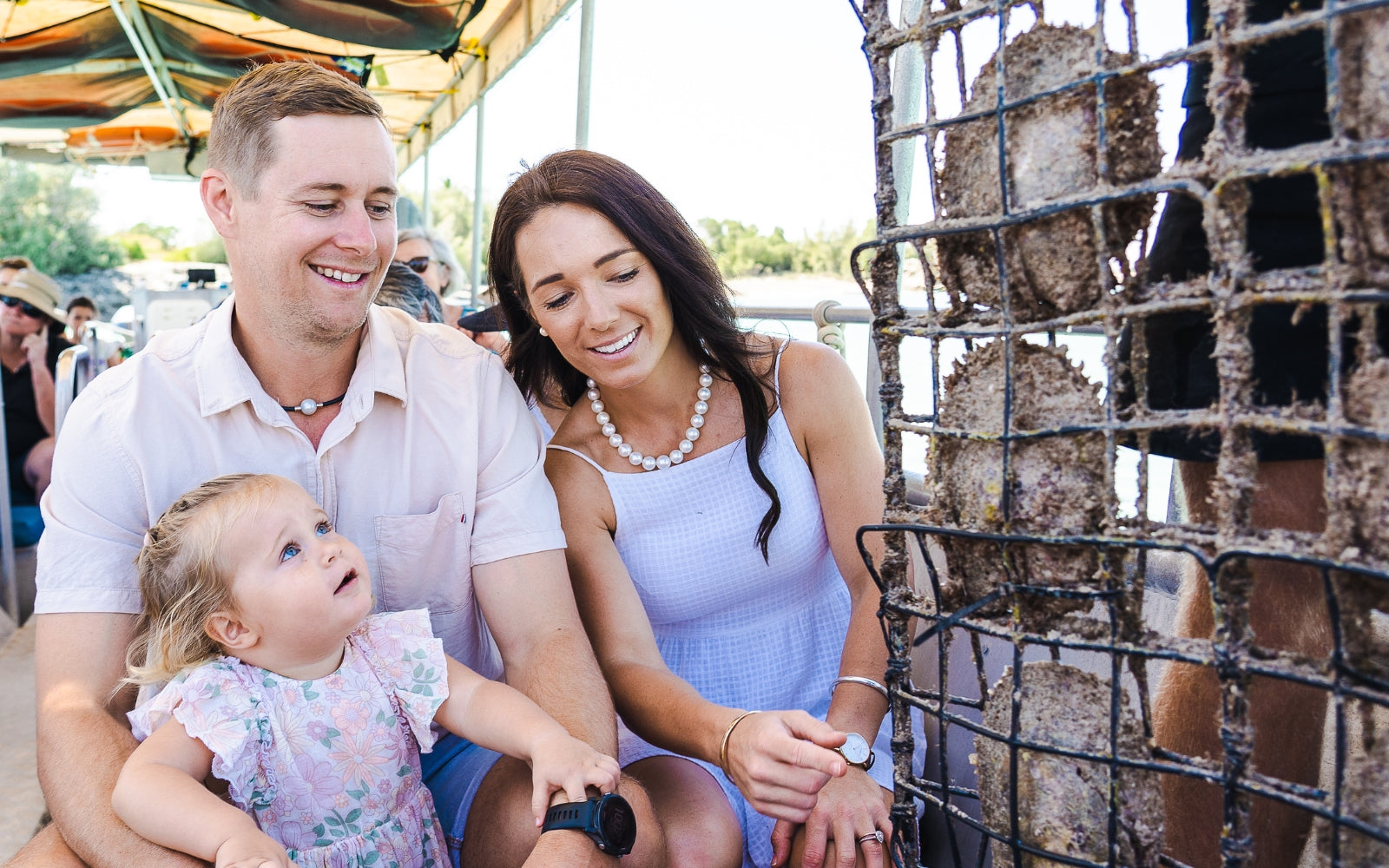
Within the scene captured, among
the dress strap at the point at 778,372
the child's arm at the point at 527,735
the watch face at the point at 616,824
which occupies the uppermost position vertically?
the dress strap at the point at 778,372

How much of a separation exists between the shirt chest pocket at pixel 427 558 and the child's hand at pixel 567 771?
1.45 ft

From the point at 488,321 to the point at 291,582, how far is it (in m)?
1.14

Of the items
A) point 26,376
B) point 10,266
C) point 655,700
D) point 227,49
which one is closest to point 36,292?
point 26,376

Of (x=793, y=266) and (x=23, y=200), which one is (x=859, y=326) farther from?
(x=23, y=200)

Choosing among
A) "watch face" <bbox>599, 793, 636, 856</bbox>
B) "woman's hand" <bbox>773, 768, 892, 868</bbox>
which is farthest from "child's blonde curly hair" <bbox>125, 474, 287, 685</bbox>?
"woman's hand" <bbox>773, 768, 892, 868</bbox>

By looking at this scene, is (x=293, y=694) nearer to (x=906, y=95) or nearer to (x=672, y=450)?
(x=672, y=450)

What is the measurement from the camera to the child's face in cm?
141

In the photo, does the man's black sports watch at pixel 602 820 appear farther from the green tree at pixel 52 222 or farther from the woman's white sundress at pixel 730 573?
the green tree at pixel 52 222

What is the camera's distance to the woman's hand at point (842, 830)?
131cm

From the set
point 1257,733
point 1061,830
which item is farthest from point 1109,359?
point 1257,733

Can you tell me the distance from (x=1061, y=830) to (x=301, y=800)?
109 cm

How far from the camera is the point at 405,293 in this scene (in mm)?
3115

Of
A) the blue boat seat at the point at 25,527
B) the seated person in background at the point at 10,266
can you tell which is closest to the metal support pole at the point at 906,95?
the blue boat seat at the point at 25,527

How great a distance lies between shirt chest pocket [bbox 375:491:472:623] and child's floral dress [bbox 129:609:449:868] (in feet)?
0.51
